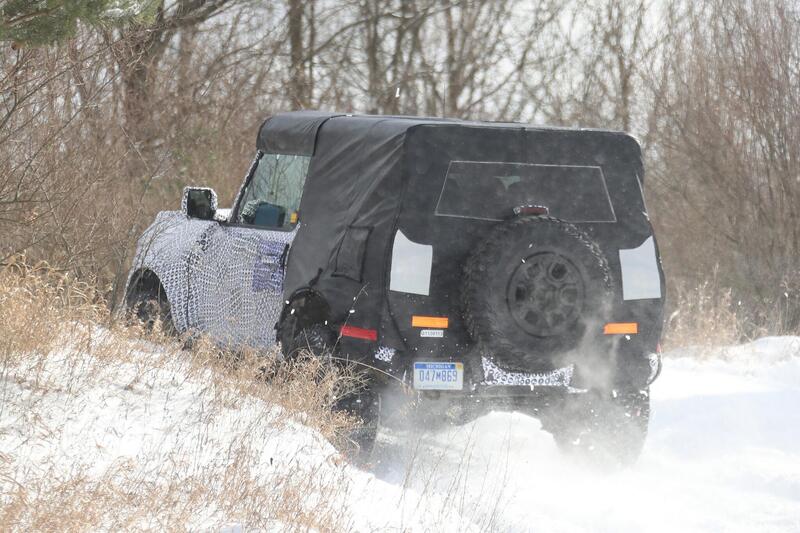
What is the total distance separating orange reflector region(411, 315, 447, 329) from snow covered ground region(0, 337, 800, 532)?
0.72 meters

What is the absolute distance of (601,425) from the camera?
720 centimetres

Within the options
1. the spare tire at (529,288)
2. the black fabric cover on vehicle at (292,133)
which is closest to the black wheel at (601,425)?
the spare tire at (529,288)

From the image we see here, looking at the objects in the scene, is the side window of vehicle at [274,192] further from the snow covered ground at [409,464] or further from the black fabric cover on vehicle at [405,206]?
the snow covered ground at [409,464]

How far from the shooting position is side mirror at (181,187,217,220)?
333 inches

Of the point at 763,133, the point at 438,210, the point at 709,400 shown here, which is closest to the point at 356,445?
the point at 438,210

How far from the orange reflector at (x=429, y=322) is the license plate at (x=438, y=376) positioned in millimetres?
220

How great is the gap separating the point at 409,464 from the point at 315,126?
2.28 metres

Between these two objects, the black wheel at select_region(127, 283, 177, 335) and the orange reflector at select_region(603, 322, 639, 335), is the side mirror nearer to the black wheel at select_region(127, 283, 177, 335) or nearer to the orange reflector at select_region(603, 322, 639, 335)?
the black wheel at select_region(127, 283, 177, 335)

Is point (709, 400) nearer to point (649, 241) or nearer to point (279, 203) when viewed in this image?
point (649, 241)

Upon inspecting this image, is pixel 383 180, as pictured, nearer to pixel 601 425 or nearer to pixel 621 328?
pixel 621 328

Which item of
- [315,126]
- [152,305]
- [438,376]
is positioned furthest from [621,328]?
[152,305]

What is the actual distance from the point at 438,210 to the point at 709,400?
15.2ft

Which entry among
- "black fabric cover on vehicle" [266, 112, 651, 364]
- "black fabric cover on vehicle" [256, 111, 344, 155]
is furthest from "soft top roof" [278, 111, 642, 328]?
"black fabric cover on vehicle" [256, 111, 344, 155]

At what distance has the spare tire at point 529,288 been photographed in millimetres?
6340
